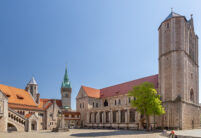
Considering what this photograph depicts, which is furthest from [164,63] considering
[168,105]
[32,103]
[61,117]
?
[32,103]

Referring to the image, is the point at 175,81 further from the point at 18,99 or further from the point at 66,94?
the point at 66,94

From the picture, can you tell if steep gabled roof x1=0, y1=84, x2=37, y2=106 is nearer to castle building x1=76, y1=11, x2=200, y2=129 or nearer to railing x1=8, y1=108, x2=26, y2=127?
railing x1=8, y1=108, x2=26, y2=127

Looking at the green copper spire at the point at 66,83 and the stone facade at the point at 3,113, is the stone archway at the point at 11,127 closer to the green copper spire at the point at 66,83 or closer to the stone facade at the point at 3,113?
the stone facade at the point at 3,113

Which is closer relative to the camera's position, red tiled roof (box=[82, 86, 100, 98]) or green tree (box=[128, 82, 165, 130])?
green tree (box=[128, 82, 165, 130])

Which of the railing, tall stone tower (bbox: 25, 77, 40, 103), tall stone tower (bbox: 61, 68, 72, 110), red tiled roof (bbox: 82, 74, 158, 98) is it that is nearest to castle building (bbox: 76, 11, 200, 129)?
red tiled roof (bbox: 82, 74, 158, 98)

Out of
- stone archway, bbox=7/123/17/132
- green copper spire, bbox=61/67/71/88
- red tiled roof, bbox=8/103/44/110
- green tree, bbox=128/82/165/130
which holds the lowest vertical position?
stone archway, bbox=7/123/17/132

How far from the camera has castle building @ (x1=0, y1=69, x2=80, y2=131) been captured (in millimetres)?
42594

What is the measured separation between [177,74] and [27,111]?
38.3 meters

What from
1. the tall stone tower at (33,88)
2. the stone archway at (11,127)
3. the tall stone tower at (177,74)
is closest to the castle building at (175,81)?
the tall stone tower at (177,74)

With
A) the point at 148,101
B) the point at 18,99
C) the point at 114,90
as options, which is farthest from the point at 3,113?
the point at 114,90

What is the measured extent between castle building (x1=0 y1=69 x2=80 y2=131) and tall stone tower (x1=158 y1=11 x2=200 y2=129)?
25293 mm

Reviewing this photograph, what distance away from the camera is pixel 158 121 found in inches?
1955

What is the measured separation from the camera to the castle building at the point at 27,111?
42.6m

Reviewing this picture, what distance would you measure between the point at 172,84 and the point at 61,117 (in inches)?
1066
